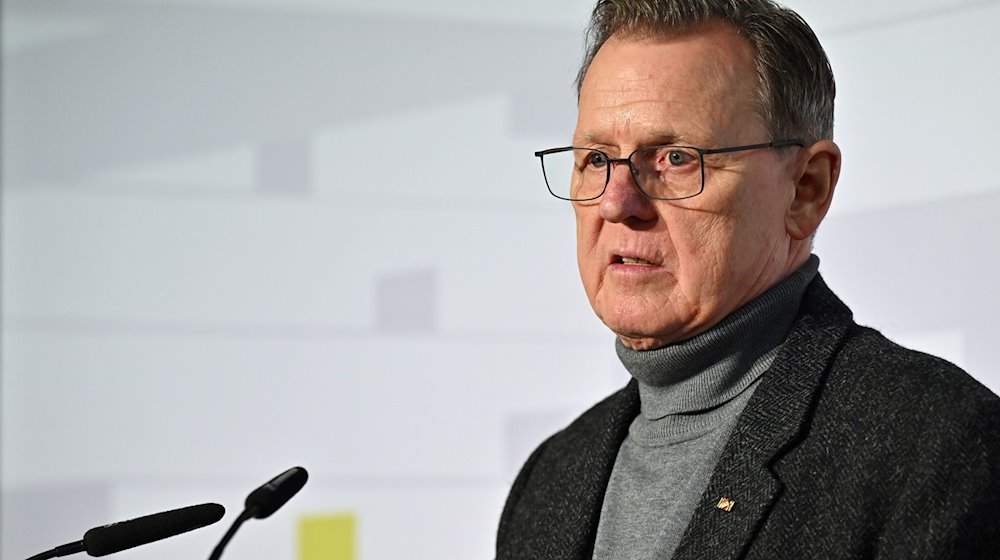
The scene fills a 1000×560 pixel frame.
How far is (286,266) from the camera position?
3.21 metres

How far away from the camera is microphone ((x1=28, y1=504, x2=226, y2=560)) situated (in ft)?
4.35

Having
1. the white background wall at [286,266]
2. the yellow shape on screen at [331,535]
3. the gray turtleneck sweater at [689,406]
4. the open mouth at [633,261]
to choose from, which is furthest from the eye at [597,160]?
the yellow shape on screen at [331,535]

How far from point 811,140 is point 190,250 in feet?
6.65

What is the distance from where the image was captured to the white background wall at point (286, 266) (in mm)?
3072

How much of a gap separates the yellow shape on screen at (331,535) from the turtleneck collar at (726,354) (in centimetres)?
163

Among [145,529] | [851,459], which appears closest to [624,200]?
[851,459]

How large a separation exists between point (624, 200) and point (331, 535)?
182 cm

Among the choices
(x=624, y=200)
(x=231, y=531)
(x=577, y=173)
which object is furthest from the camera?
(x=577, y=173)

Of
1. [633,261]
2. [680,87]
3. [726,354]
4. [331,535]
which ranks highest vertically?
[680,87]

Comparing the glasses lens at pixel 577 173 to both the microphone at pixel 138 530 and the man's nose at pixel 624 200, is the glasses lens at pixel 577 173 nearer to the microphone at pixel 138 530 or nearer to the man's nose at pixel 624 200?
the man's nose at pixel 624 200

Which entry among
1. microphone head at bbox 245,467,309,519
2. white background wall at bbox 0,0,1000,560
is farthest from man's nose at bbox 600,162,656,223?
white background wall at bbox 0,0,1000,560

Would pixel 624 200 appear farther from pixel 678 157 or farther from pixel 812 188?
pixel 812 188

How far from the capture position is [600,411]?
196 centimetres

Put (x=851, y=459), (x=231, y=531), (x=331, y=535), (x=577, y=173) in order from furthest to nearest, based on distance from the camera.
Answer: (x=331, y=535), (x=577, y=173), (x=851, y=459), (x=231, y=531)
